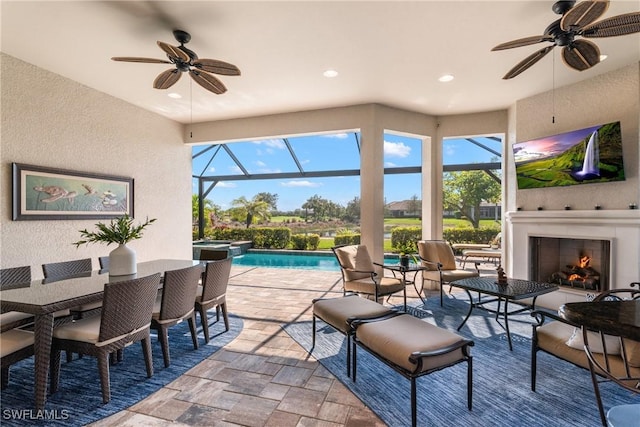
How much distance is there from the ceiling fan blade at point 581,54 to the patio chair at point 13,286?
4773mm

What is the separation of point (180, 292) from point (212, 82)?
2.17 meters

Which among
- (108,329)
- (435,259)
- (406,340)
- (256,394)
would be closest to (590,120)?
(435,259)

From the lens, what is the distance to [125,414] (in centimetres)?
202

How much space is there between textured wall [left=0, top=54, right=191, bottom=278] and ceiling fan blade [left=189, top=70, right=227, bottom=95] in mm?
2169

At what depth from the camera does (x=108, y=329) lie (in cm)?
215

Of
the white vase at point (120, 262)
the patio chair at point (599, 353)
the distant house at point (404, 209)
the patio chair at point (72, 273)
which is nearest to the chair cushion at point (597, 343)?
the patio chair at point (599, 353)

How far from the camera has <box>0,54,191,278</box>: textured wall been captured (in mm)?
3490

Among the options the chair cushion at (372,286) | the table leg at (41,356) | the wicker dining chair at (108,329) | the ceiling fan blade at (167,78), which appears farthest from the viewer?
the chair cushion at (372,286)

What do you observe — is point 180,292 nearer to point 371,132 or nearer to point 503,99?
point 371,132

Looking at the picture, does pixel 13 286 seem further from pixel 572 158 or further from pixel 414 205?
pixel 414 205

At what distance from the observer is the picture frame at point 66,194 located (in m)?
3.58

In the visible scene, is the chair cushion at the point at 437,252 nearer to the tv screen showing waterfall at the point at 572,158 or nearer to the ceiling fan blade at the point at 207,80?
the tv screen showing waterfall at the point at 572,158

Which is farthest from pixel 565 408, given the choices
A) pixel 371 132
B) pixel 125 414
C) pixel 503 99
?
pixel 503 99

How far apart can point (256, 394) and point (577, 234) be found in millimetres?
4474
